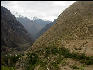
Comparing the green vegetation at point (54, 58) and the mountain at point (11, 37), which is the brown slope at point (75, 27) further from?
the mountain at point (11, 37)

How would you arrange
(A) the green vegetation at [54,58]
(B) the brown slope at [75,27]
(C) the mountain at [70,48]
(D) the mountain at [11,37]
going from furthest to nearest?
(D) the mountain at [11,37] < (B) the brown slope at [75,27] < (A) the green vegetation at [54,58] < (C) the mountain at [70,48]

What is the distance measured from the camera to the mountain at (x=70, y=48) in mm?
26531

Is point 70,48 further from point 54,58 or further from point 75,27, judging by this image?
point 75,27

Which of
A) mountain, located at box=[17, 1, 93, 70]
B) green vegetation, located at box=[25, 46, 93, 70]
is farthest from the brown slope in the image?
green vegetation, located at box=[25, 46, 93, 70]

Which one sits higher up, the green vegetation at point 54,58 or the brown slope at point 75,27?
the brown slope at point 75,27

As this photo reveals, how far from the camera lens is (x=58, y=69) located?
81.4 ft

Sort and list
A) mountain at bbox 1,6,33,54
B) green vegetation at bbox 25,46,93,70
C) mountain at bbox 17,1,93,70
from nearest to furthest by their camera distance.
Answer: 1. mountain at bbox 17,1,93,70
2. green vegetation at bbox 25,46,93,70
3. mountain at bbox 1,6,33,54

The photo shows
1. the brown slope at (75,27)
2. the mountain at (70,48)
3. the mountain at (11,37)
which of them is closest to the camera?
the mountain at (70,48)

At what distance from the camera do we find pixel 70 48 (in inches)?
1264

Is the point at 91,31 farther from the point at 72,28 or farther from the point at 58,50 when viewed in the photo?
the point at 58,50

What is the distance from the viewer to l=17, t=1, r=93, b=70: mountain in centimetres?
2653

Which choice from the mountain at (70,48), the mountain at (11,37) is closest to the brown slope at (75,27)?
the mountain at (70,48)

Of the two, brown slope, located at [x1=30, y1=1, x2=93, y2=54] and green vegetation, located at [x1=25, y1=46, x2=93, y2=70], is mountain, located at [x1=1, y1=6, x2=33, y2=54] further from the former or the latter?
green vegetation, located at [x1=25, y1=46, x2=93, y2=70]

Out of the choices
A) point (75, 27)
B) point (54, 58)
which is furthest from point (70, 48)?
point (75, 27)
